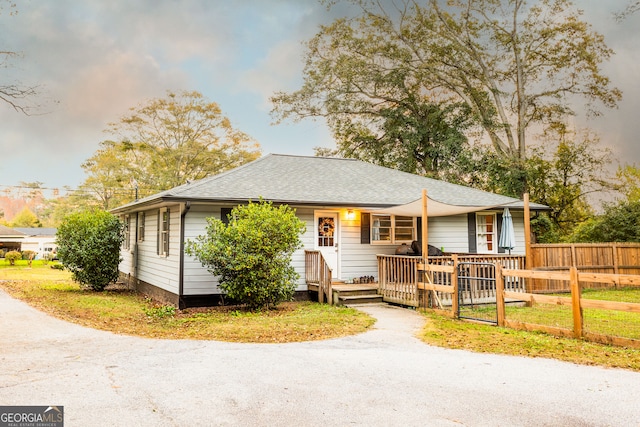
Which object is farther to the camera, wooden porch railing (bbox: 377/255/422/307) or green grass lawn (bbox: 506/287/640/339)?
wooden porch railing (bbox: 377/255/422/307)

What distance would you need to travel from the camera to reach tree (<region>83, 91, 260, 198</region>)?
3522 cm

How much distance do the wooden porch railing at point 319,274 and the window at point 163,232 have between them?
12.3 ft

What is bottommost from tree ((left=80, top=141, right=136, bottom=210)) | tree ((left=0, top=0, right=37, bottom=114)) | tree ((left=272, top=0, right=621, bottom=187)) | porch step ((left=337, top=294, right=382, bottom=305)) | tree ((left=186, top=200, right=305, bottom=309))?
porch step ((left=337, top=294, right=382, bottom=305))

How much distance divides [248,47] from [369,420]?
28.5 m

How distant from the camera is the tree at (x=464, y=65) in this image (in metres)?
26.3

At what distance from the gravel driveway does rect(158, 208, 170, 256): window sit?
5.38 metres

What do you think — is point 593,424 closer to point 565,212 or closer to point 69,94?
point 565,212

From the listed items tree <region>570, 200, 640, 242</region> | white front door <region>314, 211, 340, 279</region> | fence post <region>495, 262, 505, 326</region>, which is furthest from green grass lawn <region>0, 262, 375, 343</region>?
tree <region>570, 200, 640, 242</region>

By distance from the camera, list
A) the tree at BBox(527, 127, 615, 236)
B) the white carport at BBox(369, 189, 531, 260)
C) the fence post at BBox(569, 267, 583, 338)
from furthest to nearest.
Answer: the tree at BBox(527, 127, 615, 236) < the white carport at BBox(369, 189, 531, 260) < the fence post at BBox(569, 267, 583, 338)

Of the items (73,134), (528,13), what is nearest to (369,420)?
(528,13)

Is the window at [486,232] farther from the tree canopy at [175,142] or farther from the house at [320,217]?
the tree canopy at [175,142]

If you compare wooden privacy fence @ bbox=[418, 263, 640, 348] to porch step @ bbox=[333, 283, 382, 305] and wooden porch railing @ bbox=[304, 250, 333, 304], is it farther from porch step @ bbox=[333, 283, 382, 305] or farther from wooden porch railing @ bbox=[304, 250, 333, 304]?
wooden porch railing @ bbox=[304, 250, 333, 304]

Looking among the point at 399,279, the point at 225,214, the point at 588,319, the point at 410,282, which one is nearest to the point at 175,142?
the point at 225,214

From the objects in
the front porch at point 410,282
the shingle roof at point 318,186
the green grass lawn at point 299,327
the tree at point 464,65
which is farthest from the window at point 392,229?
the tree at point 464,65
